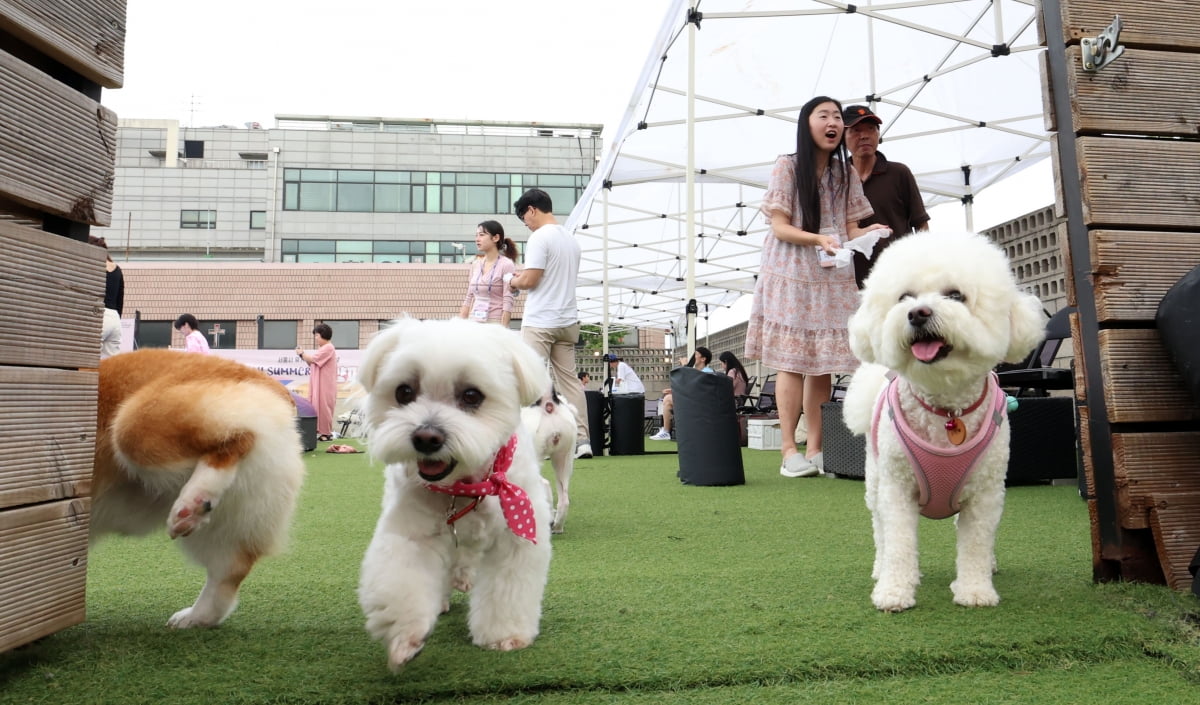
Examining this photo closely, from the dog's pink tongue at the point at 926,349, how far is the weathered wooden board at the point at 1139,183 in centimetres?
64

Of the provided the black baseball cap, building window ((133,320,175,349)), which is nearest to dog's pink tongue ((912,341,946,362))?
the black baseball cap

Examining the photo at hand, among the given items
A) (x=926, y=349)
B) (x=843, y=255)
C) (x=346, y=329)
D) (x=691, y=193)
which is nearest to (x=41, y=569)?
(x=926, y=349)

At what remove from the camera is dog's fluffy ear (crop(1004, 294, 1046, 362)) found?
7.14 ft

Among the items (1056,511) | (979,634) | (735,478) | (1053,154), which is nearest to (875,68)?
(735,478)

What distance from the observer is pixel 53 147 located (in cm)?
164

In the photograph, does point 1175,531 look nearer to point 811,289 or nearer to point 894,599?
point 894,599

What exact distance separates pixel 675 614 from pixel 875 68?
9.13 meters

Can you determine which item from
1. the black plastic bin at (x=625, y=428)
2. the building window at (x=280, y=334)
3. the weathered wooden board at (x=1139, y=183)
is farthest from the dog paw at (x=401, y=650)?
the building window at (x=280, y=334)

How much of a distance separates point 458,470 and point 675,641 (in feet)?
A: 2.16

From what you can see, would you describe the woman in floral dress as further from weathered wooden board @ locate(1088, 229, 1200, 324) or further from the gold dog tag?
the gold dog tag

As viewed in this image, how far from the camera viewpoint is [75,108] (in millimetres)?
1706

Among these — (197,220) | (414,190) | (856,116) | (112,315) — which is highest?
(414,190)

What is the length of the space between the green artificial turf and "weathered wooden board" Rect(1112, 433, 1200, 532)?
0.22 metres

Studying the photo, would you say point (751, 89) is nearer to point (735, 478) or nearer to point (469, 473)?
point (735, 478)
